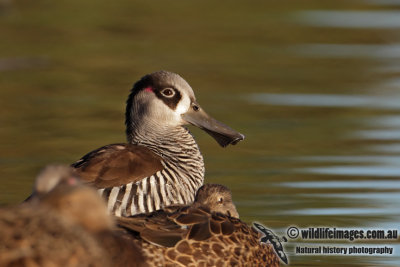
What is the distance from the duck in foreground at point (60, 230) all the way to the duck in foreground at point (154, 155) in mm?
2754

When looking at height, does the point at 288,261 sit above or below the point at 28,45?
below

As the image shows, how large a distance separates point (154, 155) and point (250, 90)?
7.17 metres

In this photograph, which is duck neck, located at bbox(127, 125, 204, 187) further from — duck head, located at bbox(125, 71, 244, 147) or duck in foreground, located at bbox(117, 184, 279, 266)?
duck in foreground, located at bbox(117, 184, 279, 266)

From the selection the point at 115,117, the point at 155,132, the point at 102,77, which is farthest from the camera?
the point at 102,77

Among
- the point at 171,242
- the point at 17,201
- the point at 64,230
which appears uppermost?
the point at 17,201

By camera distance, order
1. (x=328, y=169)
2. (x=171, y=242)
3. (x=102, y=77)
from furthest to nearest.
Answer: (x=102, y=77)
(x=328, y=169)
(x=171, y=242)

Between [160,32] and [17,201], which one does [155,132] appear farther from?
[160,32]

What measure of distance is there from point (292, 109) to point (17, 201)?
5817mm

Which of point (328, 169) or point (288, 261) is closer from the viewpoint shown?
point (288, 261)

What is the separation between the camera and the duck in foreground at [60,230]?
624cm

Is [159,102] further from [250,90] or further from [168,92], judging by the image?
[250,90]

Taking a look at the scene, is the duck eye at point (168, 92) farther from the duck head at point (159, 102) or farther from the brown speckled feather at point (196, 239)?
the brown speckled feather at point (196, 239)

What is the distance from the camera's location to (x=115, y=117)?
637 inches

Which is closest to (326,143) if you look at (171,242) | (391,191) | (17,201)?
(391,191)
